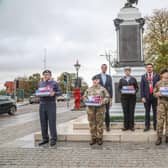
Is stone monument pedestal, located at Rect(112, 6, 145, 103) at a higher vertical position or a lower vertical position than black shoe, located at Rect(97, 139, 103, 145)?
higher

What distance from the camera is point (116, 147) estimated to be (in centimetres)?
840

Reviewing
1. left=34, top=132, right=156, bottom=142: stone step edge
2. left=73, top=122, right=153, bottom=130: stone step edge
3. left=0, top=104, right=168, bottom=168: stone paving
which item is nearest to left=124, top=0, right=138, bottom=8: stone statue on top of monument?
left=73, top=122, right=153, bottom=130: stone step edge

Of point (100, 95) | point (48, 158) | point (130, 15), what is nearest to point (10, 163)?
point (48, 158)

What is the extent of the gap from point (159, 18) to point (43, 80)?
1444 inches

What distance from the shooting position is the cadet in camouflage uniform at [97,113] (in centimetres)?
879

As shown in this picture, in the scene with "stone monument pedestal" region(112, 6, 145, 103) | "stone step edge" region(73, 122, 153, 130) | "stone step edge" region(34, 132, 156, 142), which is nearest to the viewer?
"stone step edge" region(34, 132, 156, 142)

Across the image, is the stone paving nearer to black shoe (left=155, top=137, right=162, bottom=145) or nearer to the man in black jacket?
black shoe (left=155, top=137, right=162, bottom=145)

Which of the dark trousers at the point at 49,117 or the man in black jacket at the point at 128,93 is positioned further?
the man in black jacket at the point at 128,93

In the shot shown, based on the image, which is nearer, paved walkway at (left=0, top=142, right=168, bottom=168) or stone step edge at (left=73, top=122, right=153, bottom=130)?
paved walkway at (left=0, top=142, right=168, bottom=168)

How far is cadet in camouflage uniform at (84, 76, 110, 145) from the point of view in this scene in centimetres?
879

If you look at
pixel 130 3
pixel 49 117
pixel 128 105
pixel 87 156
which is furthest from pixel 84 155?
pixel 130 3

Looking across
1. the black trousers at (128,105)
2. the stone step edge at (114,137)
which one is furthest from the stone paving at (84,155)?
the black trousers at (128,105)

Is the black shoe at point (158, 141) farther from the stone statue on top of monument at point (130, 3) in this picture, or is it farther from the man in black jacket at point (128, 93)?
the stone statue on top of monument at point (130, 3)

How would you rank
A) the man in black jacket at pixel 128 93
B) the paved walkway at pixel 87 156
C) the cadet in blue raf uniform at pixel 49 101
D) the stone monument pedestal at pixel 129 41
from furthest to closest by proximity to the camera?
1. the stone monument pedestal at pixel 129 41
2. the man in black jacket at pixel 128 93
3. the cadet in blue raf uniform at pixel 49 101
4. the paved walkway at pixel 87 156
